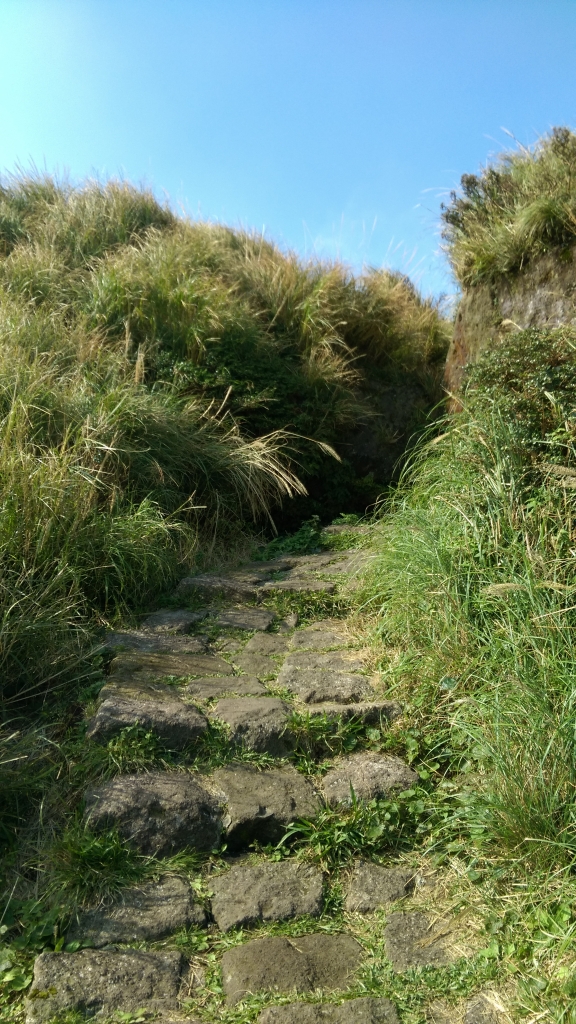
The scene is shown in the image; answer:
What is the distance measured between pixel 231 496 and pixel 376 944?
12.8 ft

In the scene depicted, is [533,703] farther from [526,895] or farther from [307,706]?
[307,706]

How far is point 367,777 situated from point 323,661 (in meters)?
0.98

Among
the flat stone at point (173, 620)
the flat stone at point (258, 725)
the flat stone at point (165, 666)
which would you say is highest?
the flat stone at point (173, 620)

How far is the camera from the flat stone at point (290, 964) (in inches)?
97.4

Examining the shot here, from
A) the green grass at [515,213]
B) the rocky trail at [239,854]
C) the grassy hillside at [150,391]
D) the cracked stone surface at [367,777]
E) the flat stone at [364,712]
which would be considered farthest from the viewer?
the green grass at [515,213]

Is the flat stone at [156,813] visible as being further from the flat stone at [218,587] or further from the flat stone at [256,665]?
the flat stone at [218,587]

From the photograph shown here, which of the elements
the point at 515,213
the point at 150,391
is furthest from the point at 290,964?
the point at 515,213

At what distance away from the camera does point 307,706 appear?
3.83 meters

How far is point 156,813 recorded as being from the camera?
305 cm

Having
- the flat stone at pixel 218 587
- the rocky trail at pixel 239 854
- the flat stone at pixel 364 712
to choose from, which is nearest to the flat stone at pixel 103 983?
the rocky trail at pixel 239 854

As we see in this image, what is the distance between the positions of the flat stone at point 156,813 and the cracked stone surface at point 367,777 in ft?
1.63

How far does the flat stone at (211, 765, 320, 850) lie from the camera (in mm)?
3096

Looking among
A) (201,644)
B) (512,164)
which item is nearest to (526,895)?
(201,644)

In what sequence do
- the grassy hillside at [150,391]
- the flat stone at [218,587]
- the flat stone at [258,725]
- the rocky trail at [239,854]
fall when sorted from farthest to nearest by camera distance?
1. the flat stone at [218,587]
2. the grassy hillside at [150,391]
3. the flat stone at [258,725]
4. the rocky trail at [239,854]
